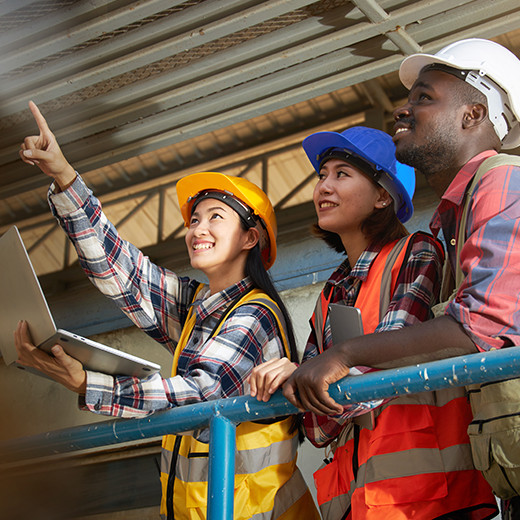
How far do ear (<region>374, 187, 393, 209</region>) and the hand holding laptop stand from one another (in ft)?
4.88

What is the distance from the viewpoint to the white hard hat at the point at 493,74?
239 centimetres

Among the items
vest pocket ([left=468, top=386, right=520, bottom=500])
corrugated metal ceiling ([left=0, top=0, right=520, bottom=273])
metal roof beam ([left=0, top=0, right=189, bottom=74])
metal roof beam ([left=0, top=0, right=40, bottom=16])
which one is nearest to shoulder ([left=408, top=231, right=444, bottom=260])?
vest pocket ([left=468, top=386, right=520, bottom=500])

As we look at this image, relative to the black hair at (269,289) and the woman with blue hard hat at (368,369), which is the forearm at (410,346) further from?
the black hair at (269,289)

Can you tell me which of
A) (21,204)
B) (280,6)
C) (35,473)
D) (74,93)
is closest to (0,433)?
(35,473)

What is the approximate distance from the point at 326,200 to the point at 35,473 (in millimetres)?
2976

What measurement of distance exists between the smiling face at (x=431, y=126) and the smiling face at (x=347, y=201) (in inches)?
13.3

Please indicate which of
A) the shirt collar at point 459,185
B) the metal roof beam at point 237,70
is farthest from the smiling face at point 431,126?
the metal roof beam at point 237,70

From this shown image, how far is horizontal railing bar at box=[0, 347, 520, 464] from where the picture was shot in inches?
60.7

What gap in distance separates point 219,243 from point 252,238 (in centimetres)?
22

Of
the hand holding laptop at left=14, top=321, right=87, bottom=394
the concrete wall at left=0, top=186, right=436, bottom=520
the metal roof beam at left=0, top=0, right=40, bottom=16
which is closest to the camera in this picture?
the hand holding laptop at left=14, top=321, right=87, bottom=394

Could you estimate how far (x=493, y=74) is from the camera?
2.40 m

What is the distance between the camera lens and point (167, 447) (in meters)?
2.48

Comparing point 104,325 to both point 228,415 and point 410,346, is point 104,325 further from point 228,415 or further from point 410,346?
point 410,346

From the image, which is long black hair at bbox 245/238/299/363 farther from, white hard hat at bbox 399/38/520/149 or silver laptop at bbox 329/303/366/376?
white hard hat at bbox 399/38/520/149
